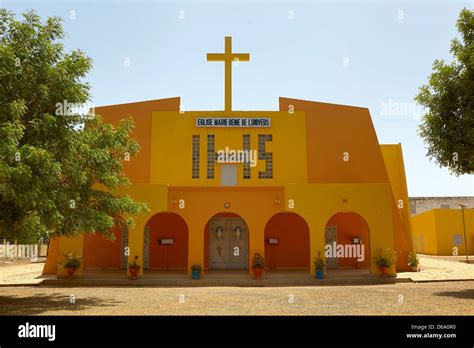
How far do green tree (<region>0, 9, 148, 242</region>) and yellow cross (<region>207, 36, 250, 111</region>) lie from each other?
30.0ft

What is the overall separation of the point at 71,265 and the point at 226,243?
7.50 metres

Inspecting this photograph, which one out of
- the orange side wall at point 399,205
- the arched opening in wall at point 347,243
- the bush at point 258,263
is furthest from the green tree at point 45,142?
the orange side wall at point 399,205

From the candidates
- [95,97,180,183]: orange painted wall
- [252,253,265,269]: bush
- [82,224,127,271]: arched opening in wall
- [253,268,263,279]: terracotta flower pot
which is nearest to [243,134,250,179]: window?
[95,97,180,183]: orange painted wall

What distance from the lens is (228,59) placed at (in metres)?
22.5

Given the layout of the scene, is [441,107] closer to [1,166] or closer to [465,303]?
[465,303]

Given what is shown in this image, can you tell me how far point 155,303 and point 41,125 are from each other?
553 centimetres

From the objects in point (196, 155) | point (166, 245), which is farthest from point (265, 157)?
point (166, 245)

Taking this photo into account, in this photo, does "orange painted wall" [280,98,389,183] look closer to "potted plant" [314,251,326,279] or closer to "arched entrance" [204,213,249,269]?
"arched entrance" [204,213,249,269]

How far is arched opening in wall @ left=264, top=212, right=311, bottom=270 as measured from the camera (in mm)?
23031

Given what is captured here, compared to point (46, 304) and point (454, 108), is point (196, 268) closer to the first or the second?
point (46, 304)

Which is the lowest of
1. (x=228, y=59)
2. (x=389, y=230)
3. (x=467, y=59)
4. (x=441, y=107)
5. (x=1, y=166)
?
(x=389, y=230)
